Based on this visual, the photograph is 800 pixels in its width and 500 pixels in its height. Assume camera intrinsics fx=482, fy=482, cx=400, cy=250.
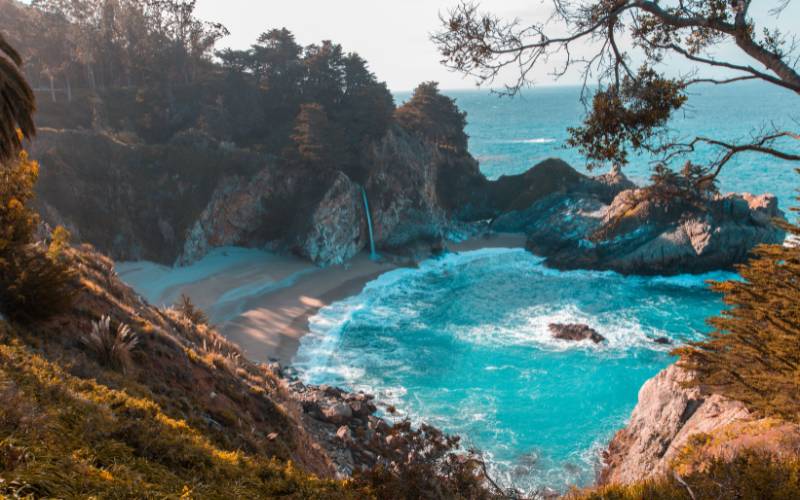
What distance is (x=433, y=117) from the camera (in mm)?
54875

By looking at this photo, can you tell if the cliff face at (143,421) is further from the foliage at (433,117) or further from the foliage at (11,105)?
the foliage at (433,117)

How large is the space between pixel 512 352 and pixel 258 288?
1828 centimetres

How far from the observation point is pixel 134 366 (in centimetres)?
942

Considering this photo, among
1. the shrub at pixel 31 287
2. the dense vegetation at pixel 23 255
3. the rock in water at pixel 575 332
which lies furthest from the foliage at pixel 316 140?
the shrub at pixel 31 287

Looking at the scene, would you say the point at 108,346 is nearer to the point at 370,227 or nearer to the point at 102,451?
the point at 102,451

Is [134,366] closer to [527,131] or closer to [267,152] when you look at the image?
[267,152]

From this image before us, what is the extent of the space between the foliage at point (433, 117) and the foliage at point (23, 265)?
42240 mm

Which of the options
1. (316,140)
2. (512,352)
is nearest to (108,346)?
(512,352)

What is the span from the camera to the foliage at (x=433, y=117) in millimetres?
51500

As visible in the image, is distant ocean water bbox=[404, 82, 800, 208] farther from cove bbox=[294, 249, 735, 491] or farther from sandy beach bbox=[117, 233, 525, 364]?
sandy beach bbox=[117, 233, 525, 364]

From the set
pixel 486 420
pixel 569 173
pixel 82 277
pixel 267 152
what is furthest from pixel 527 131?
pixel 82 277

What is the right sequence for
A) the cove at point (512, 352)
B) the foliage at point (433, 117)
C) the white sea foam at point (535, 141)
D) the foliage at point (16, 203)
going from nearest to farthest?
the foliage at point (16, 203) → the cove at point (512, 352) → the foliage at point (433, 117) → the white sea foam at point (535, 141)

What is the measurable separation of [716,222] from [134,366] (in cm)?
4285

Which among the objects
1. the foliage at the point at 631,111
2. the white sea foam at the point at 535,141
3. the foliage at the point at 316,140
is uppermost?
the white sea foam at the point at 535,141
